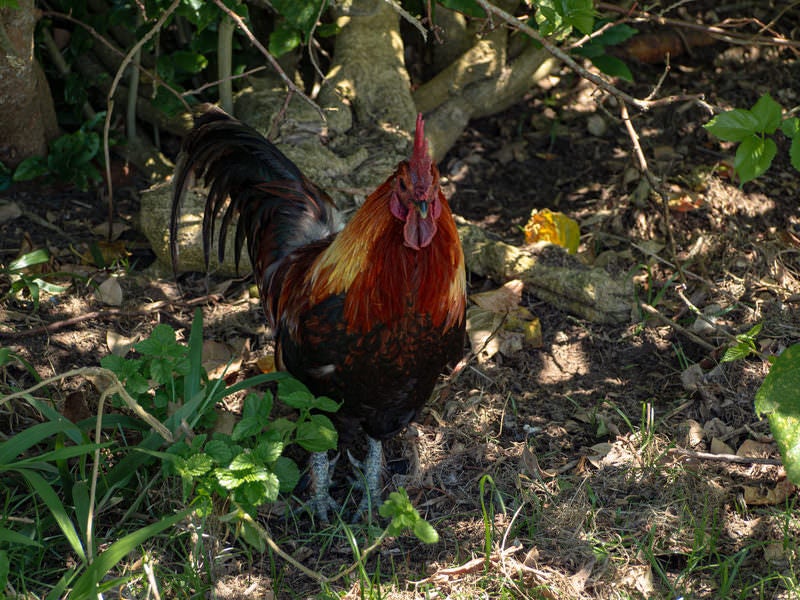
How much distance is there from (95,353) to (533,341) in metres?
2.21

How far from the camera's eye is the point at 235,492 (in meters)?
2.89

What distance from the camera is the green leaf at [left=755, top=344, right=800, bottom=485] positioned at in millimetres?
2713

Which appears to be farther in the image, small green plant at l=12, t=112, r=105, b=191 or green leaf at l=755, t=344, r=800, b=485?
small green plant at l=12, t=112, r=105, b=191

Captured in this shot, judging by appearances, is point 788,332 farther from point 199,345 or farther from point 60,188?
point 60,188

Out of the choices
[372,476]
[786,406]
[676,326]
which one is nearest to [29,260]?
[372,476]

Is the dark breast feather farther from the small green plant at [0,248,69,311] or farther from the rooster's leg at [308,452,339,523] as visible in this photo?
the small green plant at [0,248,69,311]

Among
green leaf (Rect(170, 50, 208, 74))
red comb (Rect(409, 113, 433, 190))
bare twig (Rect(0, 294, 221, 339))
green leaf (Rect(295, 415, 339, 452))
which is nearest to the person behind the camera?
red comb (Rect(409, 113, 433, 190))

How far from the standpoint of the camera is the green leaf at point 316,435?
3.10m


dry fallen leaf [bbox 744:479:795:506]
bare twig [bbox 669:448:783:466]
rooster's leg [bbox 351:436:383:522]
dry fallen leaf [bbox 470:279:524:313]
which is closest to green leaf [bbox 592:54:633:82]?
dry fallen leaf [bbox 470:279:524:313]

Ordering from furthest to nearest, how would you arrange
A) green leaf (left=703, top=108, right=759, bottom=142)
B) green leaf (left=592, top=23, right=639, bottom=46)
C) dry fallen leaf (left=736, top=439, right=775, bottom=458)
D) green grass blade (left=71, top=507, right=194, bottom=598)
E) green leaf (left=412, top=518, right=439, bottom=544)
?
green leaf (left=592, top=23, right=639, bottom=46) < dry fallen leaf (left=736, top=439, right=775, bottom=458) < green leaf (left=703, top=108, right=759, bottom=142) < green leaf (left=412, top=518, right=439, bottom=544) < green grass blade (left=71, top=507, right=194, bottom=598)

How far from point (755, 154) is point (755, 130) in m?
0.09

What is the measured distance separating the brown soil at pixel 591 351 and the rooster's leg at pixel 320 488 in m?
0.16

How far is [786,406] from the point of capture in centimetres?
277

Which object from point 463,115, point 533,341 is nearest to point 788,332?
point 533,341
